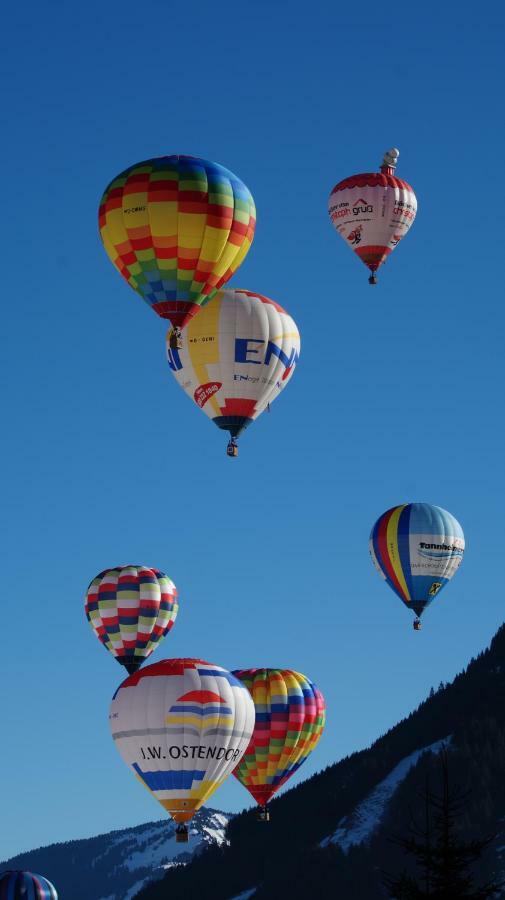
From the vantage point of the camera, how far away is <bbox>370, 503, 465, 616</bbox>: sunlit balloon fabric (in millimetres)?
86425

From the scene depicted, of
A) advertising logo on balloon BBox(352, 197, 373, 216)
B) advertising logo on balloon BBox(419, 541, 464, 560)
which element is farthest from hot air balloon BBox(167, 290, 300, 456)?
Answer: advertising logo on balloon BBox(419, 541, 464, 560)

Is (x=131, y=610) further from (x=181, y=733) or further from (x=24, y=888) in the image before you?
(x=181, y=733)

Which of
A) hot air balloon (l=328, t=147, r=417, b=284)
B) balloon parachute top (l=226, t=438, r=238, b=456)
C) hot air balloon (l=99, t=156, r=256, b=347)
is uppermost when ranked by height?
hot air balloon (l=328, t=147, r=417, b=284)

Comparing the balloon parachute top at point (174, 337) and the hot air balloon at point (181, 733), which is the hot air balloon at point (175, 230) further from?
the hot air balloon at point (181, 733)

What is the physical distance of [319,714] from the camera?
83500 mm

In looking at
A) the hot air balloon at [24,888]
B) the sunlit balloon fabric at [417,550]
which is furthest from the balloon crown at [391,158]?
the hot air balloon at [24,888]

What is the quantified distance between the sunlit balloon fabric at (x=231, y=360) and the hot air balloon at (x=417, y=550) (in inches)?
756

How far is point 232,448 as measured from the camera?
6900 centimetres

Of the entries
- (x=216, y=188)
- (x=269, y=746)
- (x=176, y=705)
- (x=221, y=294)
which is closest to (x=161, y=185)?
(x=216, y=188)

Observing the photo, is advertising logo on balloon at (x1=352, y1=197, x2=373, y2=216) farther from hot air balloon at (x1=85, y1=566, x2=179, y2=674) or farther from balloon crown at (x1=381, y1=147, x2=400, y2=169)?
hot air balloon at (x1=85, y1=566, x2=179, y2=674)

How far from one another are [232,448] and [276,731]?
1726 centimetres

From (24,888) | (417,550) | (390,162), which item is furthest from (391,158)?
(24,888)

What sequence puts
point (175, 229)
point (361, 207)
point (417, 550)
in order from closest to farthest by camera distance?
point (175, 229), point (361, 207), point (417, 550)

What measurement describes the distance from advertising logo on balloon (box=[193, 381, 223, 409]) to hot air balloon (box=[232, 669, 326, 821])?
56.7 ft
